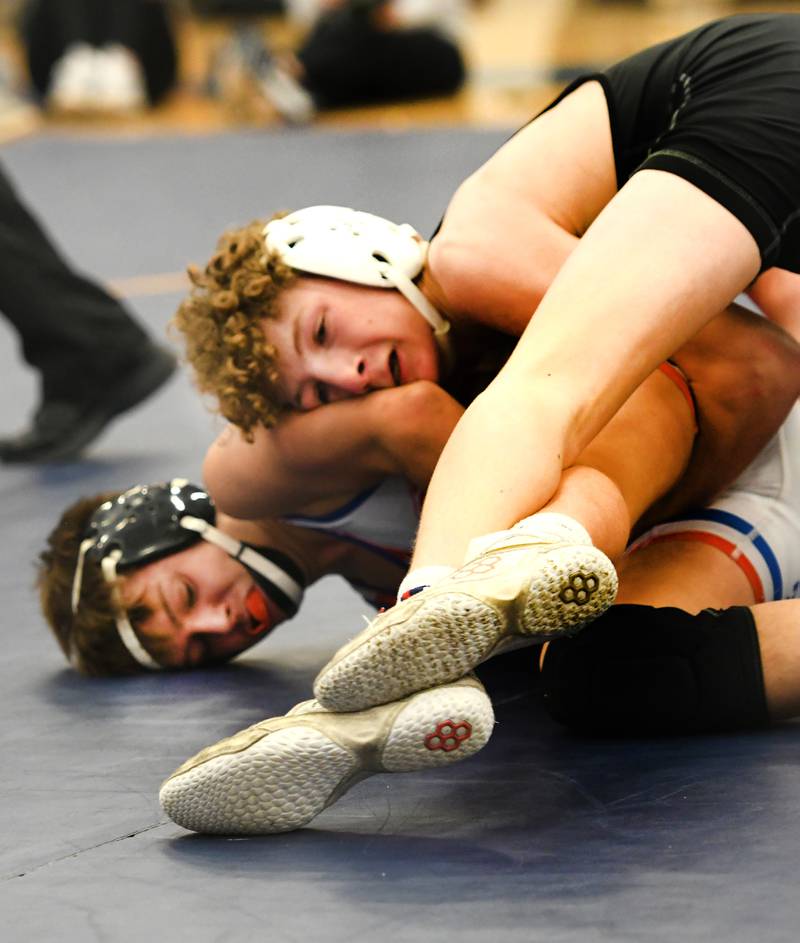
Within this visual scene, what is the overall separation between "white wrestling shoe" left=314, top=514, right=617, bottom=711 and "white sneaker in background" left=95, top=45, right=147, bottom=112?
26.6 ft

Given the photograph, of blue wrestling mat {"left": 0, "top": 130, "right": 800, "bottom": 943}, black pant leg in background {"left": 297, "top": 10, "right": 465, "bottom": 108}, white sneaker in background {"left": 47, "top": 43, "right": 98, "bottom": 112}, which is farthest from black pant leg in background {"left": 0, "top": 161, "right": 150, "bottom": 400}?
white sneaker in background {"left": 47, "top": 43, "right": 98, "bottom": 112}

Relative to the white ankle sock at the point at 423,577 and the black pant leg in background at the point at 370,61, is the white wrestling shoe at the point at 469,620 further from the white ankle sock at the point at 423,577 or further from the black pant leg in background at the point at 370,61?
the black pant leg in background at the point at 370,61

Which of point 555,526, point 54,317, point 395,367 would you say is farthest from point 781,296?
point 54,317

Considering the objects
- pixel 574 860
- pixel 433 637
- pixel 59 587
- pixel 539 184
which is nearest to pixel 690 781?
pixel 574 860

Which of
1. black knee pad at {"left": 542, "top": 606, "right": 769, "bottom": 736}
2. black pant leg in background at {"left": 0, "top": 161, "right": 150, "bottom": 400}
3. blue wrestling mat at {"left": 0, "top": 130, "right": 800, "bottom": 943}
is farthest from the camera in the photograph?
Result: black pant leg in background at {"left": 0, "top": 161, "right": 150, "bottom": 400}

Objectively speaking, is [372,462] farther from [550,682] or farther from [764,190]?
[764,190]

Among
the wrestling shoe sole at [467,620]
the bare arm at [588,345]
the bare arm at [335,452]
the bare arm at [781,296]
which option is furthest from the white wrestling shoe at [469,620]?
the bare arm at [781,296]

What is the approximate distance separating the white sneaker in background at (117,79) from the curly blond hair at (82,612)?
7.20m

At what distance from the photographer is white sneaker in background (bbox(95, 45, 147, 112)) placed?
9344mm

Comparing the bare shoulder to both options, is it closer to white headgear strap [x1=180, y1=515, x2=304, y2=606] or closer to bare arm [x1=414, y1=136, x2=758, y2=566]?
bare arm [x1=414, y1=136, x2=758, y2=566]

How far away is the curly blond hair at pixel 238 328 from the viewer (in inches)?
89.0

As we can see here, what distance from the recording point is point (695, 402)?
234 cm

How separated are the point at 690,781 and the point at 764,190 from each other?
0.72 metres

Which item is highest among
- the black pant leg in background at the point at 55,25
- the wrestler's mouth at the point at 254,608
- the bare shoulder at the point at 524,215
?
the bare shoulder at the point at 524,215
